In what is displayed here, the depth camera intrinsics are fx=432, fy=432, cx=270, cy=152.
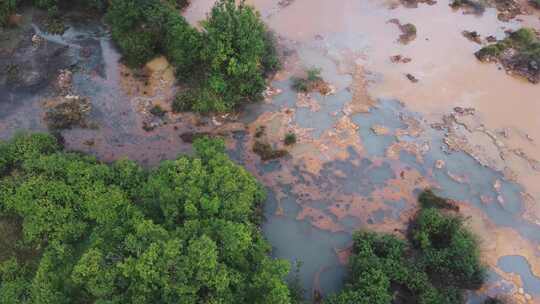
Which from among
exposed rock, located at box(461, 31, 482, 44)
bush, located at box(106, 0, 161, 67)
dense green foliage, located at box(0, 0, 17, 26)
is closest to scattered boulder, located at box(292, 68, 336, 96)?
bush, located at box(106, 0, 161, 67)

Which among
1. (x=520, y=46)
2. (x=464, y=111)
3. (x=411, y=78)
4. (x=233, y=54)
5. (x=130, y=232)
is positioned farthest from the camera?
(x=520, y=46)

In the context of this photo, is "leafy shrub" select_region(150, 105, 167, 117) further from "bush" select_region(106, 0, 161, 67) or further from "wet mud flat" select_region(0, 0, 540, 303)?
"bush" select_region(106, 0, 161, 67)

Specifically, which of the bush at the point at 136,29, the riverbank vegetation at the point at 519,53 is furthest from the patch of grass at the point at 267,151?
the riverbank vegetation at the point at 519,53

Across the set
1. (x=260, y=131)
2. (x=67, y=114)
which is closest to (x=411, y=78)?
(x=260, y=131)

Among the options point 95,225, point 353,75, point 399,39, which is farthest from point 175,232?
point 399,39

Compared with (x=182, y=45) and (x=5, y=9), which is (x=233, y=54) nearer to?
(x=182, y=45)

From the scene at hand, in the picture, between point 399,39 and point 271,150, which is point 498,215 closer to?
point 271,150
